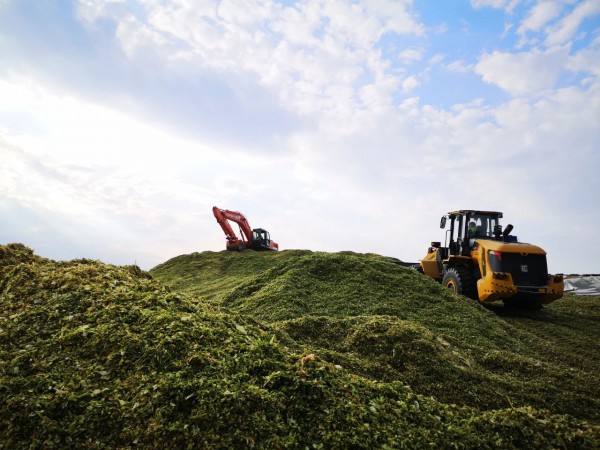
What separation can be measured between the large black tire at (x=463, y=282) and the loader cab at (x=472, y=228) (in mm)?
767

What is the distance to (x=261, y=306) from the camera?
9078mm

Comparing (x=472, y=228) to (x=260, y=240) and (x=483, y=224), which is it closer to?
(x=483, y=224)

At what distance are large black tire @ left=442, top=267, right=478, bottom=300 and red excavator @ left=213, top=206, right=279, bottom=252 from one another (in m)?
13.7

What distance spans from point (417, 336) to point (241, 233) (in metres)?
→ 19.1

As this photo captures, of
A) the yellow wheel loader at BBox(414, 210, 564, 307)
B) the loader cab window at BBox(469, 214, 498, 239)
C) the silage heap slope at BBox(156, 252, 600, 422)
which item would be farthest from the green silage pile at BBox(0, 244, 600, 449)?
the loader cab window at BBox(469, 214, 498, 239)

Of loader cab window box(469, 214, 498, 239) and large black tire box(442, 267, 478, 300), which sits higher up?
loader cab window box(469, 214, 498, 239)

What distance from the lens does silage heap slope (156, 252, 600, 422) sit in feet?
17.5

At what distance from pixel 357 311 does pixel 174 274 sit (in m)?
13.2

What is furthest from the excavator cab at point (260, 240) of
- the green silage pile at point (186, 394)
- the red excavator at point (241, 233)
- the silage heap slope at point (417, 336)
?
the green silage pile at point (186, 394)

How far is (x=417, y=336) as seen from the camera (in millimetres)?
6250

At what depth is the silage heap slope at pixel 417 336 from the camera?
5320mm

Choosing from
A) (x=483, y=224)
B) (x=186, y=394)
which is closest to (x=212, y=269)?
(x=483, y=224)

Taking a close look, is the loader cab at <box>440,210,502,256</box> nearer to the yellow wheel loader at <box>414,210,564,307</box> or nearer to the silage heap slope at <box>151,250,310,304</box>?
the yellow wheel loader at <box>414,210,564,307</box>

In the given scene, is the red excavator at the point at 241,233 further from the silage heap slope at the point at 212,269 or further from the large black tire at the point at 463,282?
the large black tire at the point at 463,282
